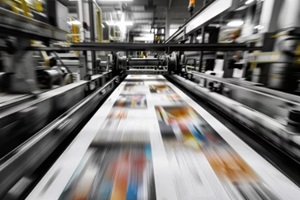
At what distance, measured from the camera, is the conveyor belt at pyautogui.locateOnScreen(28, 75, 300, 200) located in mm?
543

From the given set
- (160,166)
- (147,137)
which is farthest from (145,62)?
(160,166)

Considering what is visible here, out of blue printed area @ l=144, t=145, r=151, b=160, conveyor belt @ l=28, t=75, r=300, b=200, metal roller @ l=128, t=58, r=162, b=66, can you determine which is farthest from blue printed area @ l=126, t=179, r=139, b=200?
metal roller @ l=128, t=58, r=162, b=66

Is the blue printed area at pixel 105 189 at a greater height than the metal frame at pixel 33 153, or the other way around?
the metal frame at pixel 33 153

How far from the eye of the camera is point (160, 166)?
26.4 inches

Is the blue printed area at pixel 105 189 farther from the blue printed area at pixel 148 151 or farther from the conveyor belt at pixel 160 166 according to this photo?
the blue printed area at pixel 148 151

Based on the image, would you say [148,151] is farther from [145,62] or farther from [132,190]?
[145,62]

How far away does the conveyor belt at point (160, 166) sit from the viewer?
0.54 meters

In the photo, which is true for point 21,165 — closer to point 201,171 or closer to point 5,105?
point 5,105

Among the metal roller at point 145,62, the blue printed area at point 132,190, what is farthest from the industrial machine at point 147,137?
the metal roller at point 145,62

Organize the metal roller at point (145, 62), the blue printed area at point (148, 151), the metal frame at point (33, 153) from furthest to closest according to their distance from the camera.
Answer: the metal roller at point (145, 62) < the blue printed area at point (148, 151) < the metal frame at point (33, 153)

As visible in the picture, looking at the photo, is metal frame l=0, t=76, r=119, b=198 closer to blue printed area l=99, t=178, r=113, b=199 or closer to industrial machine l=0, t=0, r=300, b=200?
→ industrial machine l=0, t=0, r=300, b=200

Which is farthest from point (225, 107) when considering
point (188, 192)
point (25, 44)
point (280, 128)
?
point (25, 44)

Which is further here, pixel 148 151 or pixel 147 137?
pixel 147 137

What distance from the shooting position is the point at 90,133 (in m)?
0.93
